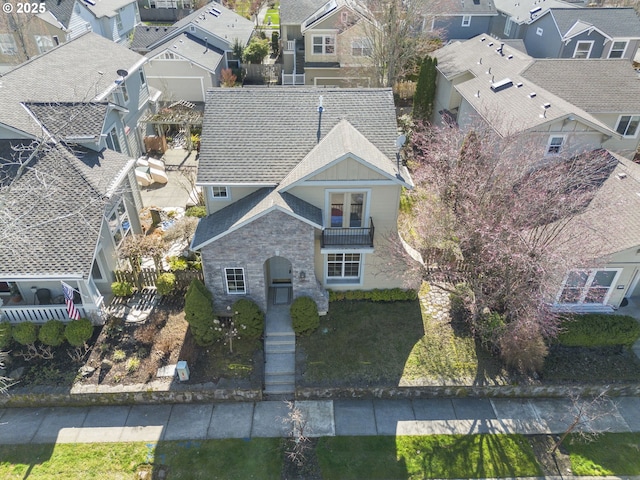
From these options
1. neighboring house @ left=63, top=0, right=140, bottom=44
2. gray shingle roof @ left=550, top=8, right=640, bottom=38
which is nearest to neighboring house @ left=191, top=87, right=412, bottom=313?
gray shingle roof @ left=550, top=8, right=640, bottom=38

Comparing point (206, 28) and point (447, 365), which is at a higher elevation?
point (206, 28)

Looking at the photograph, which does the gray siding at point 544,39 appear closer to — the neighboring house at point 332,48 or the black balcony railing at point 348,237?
the neighboring house at point 332,48

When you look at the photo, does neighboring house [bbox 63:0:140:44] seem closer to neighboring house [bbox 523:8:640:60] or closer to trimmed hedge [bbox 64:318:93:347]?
trimmed hedge [bbox 64:318:93:347]

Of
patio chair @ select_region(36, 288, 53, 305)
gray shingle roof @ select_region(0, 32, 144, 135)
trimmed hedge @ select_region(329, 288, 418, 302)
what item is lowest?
trimmed hedge @ select_region(329, 288, 418, 302)

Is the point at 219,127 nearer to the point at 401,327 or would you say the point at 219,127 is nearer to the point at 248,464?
the point at 401,327

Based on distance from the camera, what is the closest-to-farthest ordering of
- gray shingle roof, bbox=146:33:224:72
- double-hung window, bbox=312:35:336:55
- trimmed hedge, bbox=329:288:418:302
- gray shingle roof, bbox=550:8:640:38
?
trimmed hedge, bbox=329:288:418:302, gray shingle roof, bbox=146:33:224:72, double-hung window, bbox=312:35:336:55, gray shingle roof, bbox=550:8:640:38

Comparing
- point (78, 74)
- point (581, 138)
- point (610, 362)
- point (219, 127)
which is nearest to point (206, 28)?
point (78, 74)
